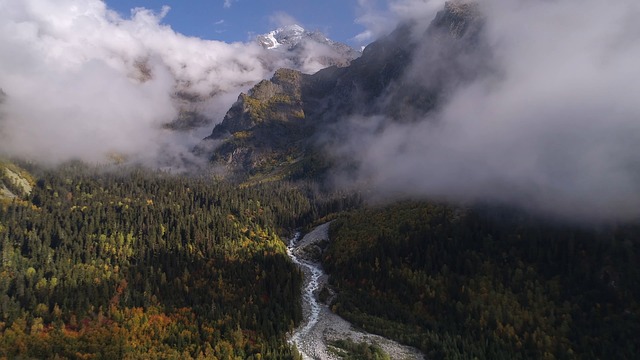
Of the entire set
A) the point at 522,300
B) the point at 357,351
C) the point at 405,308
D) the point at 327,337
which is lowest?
the point at 357,351

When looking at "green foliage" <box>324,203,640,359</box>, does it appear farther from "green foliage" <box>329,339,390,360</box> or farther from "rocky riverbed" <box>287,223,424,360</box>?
"green foliage" <box>329,339,390,360</box>

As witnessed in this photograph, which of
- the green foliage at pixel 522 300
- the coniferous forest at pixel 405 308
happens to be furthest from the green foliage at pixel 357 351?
the green foliage at pixel 522 300

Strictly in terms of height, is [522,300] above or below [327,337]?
above

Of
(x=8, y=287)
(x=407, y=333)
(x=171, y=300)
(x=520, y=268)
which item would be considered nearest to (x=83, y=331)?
(x=171, y=300)

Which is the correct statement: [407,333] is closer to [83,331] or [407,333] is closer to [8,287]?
[83,331]

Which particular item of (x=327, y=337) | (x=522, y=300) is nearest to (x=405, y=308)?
(x=327, y=337)

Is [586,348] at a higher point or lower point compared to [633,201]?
lower

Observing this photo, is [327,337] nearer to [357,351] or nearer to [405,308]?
[357,351]

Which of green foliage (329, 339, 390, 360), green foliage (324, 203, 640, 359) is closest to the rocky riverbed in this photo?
green foliage (329, 339, 390, 360)
